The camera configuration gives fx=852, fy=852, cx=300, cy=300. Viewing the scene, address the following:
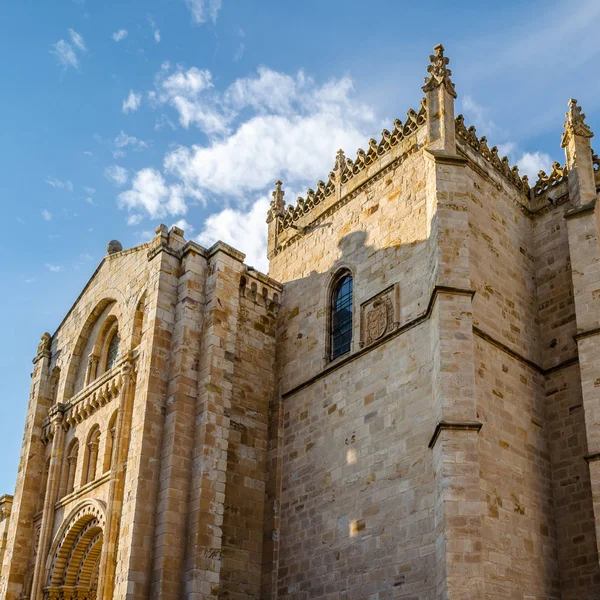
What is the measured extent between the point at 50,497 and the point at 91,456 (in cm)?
166

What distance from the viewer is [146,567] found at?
51.7 feet

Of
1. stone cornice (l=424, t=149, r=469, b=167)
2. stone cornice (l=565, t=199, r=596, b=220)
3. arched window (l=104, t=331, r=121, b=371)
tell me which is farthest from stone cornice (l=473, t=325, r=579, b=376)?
arched window (l=104, t=331, r=121, b=371)

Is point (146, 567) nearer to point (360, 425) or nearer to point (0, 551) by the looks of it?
point (360, 425)

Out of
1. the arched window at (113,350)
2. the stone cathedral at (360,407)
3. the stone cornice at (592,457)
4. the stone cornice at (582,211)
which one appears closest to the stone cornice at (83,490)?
the stone cathedral at (360,407)

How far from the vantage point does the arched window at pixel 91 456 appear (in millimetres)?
19375

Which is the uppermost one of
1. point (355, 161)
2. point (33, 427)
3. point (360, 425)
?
point (355, 161)

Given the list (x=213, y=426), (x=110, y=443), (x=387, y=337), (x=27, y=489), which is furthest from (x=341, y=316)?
(x=27, y=489)

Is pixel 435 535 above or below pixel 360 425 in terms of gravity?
below

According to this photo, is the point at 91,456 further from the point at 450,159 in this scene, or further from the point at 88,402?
the point at 450,159

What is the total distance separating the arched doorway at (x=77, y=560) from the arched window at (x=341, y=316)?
6.33 meters

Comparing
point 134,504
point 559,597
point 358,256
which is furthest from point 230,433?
point 559,597

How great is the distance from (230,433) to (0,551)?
8.10 m

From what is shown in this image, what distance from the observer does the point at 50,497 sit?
20203 mm

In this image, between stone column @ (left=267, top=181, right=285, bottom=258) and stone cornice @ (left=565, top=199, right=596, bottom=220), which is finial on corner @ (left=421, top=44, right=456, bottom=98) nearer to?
stone cornice @ (left=565, top=199, right=596, bottom=220)
